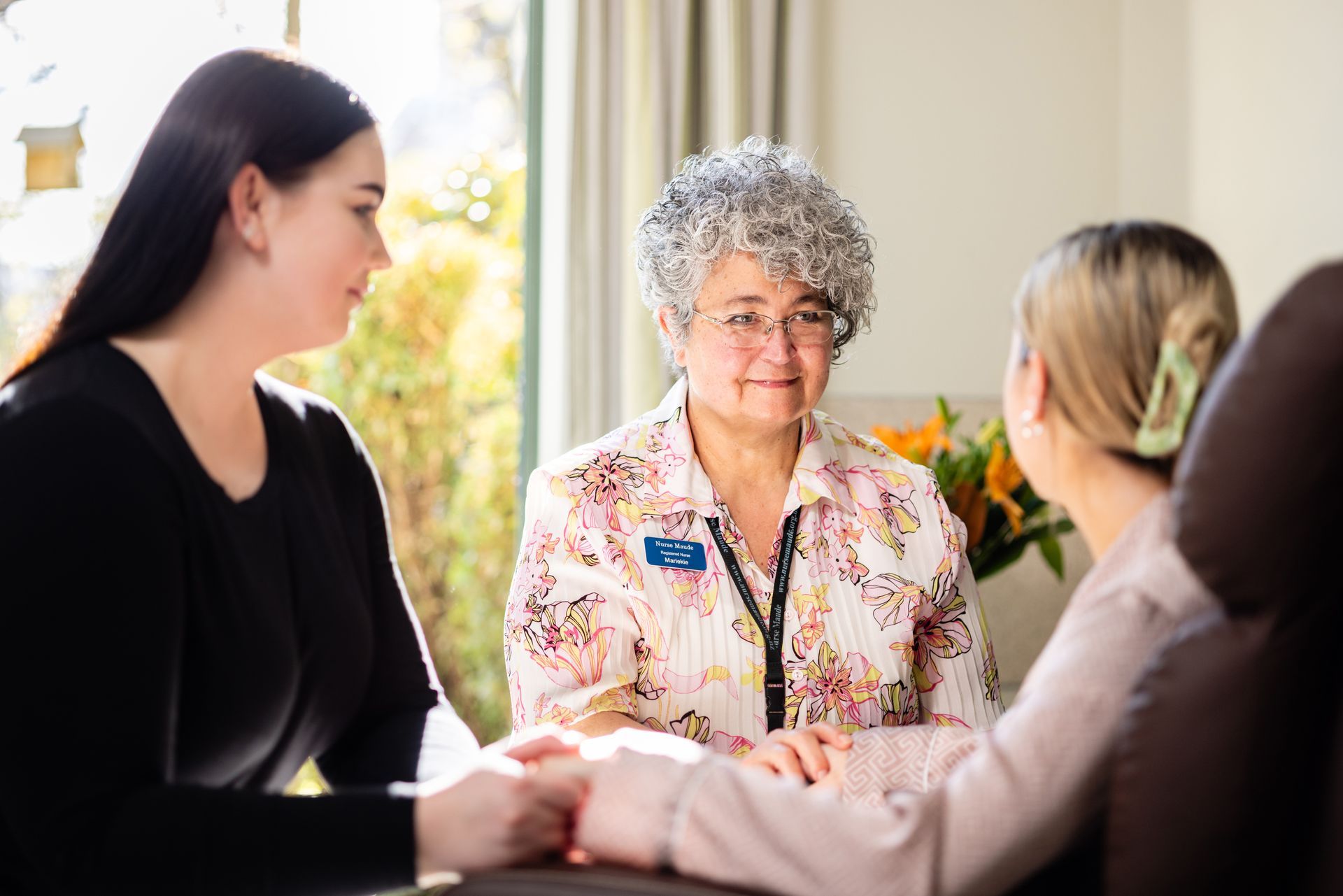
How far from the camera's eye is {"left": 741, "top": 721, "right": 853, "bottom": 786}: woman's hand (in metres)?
1.55

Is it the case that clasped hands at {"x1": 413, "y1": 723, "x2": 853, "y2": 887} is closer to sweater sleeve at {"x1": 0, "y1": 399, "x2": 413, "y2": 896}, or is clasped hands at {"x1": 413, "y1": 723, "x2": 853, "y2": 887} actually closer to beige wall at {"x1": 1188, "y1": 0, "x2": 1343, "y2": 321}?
sweater sleeve at {"x1": 0, "y1": 399, "x2": 413, "y2": 896}

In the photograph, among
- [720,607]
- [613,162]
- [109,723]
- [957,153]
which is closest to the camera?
Answer: [109,723]

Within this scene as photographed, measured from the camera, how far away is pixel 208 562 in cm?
124

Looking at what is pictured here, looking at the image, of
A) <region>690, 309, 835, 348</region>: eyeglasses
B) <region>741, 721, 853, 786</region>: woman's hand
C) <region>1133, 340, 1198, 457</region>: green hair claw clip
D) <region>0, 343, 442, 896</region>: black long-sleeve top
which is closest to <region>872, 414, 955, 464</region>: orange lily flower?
<region>690, 309, 835, 348</region>: eyeglasses

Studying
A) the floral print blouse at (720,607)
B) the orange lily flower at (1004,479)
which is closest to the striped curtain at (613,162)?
the orange lily flower at (1004,479)

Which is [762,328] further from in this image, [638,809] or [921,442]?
[638,809]

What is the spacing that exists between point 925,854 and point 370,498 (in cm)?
84

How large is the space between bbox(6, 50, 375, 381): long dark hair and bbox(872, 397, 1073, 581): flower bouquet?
5.47ft

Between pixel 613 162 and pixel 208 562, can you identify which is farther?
pixel 613 162

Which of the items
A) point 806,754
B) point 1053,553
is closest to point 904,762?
point 806,754

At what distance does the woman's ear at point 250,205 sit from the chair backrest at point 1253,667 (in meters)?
0.90

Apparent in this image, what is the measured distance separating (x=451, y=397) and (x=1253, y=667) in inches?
169

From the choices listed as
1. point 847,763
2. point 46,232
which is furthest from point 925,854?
point 46,232

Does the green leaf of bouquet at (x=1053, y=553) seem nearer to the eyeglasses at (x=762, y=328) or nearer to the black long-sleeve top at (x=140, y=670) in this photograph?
the eyeglasses at (x=762, y=328)
